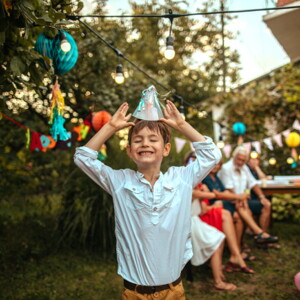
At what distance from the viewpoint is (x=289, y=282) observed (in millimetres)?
3379

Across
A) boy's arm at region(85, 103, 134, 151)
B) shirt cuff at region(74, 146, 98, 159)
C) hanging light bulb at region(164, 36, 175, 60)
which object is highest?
hanging light bulb at region(164, 36, 175, 60)

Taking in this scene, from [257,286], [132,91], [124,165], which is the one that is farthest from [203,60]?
[257,286]

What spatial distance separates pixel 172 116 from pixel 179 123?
0.06 m

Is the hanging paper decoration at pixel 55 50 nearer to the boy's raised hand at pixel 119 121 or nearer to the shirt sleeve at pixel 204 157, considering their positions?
the boy's raised hand at pixel 119 121

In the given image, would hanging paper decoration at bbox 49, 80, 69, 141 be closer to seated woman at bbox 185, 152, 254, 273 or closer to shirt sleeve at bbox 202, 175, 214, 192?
seated woman at bbox 185, 152, 254, 273

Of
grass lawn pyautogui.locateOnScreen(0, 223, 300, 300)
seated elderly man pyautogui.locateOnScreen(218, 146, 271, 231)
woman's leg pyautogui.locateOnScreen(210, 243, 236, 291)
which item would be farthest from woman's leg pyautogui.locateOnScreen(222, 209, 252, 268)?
seated elderly man pyautogui.locateOnScreen(218, 146, 271, 231)

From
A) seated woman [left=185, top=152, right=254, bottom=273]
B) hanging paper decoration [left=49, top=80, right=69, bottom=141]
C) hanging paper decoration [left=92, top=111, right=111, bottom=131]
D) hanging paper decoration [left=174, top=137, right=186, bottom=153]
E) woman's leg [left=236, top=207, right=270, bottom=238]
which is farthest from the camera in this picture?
hanging paper decoration [left=174, top=137, right=186, bottom=153]

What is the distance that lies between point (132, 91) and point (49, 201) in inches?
96.5

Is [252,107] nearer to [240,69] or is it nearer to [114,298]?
[114,298]

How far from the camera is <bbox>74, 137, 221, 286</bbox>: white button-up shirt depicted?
5.29 feet

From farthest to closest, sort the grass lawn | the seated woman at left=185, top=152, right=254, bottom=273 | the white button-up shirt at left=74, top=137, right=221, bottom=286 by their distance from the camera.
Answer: the seated woman at left=185, top=152, right=254, bottom=273
the grass lawn
the white button-up shirt at left=74, top=137, right=221, bottom=286

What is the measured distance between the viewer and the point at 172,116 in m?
1.78

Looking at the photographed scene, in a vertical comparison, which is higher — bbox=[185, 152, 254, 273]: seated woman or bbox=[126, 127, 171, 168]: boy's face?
bbox=[126, 127, 171, 168]: boy's face

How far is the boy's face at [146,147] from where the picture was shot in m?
1.66
